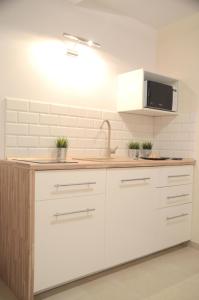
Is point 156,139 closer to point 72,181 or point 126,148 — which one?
point 126,148

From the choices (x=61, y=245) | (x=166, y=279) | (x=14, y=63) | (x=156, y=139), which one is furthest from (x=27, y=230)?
(x=156, y=139)

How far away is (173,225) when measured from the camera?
Result: 2.49 m

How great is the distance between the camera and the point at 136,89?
2.58 metres

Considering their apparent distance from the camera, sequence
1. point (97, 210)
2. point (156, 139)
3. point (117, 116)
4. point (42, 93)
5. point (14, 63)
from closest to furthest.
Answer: point (97, 210), point (14, 63), point (42, 93), point (117, 116), point (156, 139)

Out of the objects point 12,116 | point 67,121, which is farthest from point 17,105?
point 67,121

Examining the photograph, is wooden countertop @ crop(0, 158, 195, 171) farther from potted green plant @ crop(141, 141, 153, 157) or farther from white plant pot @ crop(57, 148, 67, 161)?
potted green plant @ crop(141, 141, 153, 157)

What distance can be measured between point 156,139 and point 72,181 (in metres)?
1.63

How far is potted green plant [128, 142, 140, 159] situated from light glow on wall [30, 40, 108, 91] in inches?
27.8

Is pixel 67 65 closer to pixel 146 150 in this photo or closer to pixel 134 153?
pixel 134 153

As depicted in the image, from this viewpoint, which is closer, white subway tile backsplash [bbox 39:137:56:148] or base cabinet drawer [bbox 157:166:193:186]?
white subway tile backsplash [bbox 39:137:56:148]

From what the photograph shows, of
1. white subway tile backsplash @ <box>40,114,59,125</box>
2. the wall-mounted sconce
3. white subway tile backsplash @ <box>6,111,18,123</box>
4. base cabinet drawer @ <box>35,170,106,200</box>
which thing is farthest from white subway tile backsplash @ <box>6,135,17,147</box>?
the wall-mounted sconce

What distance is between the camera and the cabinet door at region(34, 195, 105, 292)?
1.63 m

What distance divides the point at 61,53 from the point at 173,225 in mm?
1872

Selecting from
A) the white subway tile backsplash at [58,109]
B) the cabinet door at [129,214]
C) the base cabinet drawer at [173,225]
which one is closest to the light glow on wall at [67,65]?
the white subway tile backsplash at [58,109]
